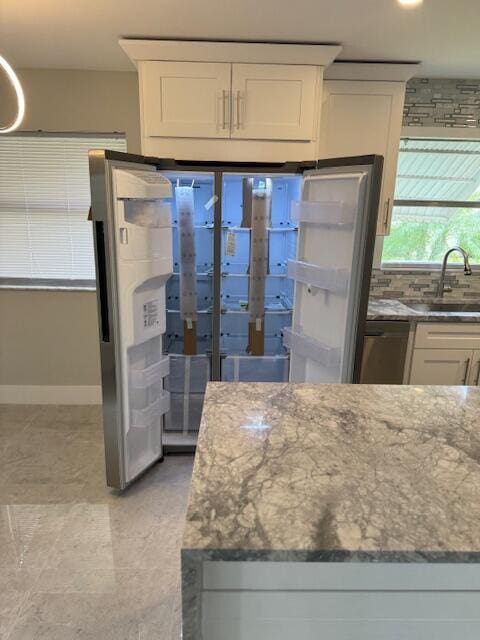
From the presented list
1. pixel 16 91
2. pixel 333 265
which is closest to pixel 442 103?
pixel 333 265

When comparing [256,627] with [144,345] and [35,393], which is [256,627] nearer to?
[144,345]

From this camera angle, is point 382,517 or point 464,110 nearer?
point 382,517

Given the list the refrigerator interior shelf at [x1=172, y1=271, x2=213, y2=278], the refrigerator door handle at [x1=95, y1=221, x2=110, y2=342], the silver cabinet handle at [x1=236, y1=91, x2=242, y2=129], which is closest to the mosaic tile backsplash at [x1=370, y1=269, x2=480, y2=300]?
the refrigerator interior shelf at [x1=172, y1=271, x2=213, y2=278]

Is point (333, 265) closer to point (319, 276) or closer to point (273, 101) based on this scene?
point (319, 276)

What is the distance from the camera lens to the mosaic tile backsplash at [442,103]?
106 inches

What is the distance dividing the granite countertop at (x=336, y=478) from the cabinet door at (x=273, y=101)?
61.7 inches

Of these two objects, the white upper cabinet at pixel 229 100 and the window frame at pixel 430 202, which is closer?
the white upper cabinet at pixel 229 100

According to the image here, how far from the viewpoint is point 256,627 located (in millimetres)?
782

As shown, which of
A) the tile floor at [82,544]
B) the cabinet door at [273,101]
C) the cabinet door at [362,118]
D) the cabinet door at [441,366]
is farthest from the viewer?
the cabinet door at [441,366]

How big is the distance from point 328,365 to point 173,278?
3.87 ft

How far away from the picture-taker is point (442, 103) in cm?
273

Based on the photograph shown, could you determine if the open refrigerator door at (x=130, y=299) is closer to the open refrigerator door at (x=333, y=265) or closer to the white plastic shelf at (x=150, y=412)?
the white plastic shelf at (x=150, y=412)

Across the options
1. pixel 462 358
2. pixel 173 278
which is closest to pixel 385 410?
pixel 462 358

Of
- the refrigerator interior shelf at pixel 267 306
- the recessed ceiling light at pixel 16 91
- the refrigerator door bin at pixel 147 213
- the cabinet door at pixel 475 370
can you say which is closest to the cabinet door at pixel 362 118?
the refrigerator interior shelf at pixel 267 306
